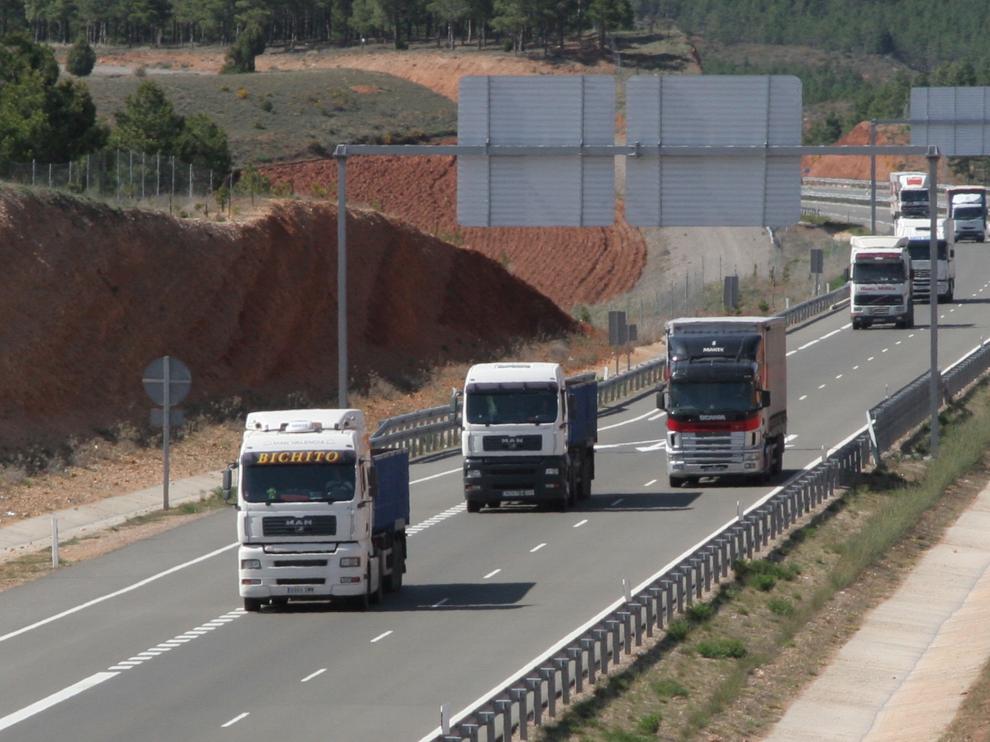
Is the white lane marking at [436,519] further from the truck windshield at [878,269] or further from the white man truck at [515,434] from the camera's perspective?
the truck windshield at [878,269]

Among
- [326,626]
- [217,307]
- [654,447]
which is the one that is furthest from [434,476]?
[326,626]

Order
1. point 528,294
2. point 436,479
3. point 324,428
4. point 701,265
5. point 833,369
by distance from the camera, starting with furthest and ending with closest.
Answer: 1. point 701,265
2. point 528,294
3. point 833,369
4. point 436,479
5. point 324,428

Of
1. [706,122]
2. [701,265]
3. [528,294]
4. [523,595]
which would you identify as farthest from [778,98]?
[701,265]

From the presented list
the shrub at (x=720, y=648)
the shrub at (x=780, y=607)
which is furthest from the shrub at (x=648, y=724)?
the shrub at (x=780, y=607)

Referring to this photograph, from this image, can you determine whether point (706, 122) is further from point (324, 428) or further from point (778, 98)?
point (324, 428)

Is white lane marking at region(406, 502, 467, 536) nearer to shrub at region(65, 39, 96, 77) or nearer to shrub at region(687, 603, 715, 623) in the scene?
shrub at region(687, 603, 715, 623)

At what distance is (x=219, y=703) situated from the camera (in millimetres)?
21266

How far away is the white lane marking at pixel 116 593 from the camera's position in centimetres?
2692

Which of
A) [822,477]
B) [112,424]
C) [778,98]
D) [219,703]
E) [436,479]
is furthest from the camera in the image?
[112,424]

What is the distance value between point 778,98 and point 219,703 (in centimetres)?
2068

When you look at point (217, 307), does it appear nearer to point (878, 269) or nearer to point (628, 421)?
point (628, 421)

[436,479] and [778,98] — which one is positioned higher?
[778,98]

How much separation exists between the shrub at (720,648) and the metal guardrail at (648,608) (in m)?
0.70

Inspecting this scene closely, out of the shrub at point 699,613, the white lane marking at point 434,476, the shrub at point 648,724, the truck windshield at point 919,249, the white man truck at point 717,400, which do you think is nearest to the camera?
the shrub at point 648,724
